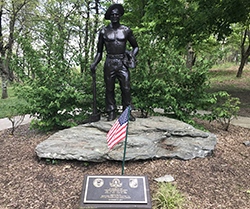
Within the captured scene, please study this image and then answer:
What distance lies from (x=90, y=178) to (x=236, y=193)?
2132mm

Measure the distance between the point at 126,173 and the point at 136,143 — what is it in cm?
65

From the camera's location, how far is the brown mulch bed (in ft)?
8.46

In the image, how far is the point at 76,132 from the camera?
409 cm

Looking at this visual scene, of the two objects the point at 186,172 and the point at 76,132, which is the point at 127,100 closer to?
the point at 76,132

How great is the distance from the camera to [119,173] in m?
3.28

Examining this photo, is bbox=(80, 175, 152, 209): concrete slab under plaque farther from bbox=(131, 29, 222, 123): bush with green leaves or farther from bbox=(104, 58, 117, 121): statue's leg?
bbox=(131, 29, 222, 123): bush with green leaves

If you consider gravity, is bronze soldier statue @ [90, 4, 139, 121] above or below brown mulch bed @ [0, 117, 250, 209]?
above

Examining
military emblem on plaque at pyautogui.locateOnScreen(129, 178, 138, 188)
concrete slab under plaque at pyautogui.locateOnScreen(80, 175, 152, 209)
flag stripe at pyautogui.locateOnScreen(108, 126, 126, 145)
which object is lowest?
concrete slab under plaque at pyautogui.locateOnScreen(80, 175, 152, 209)

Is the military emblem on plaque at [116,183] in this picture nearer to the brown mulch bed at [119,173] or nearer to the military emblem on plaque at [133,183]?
the military emblem on plaque at [133,183]

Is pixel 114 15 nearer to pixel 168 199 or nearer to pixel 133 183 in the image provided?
pixel 133 183

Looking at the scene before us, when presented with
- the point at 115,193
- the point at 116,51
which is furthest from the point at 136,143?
the point at 116,51

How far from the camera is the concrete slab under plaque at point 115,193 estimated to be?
6.61 ft

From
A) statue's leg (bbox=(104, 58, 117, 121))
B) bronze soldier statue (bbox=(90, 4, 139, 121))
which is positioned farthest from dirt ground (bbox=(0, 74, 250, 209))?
bronze soldier statue (bbox=(90, 4, 139, 121))

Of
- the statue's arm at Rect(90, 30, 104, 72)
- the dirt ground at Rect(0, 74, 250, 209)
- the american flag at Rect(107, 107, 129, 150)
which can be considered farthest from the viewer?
the statue's arm at Rect(90, 30, 104, 72)
